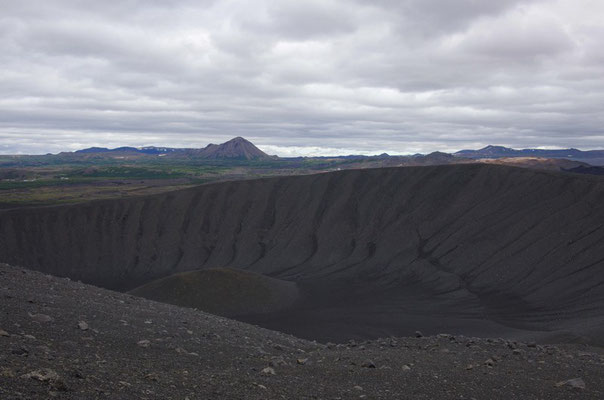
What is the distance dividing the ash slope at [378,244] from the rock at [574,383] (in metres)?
15.9

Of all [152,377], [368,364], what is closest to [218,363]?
[152,377]

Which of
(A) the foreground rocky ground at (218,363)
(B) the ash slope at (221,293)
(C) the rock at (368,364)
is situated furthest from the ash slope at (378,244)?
(C) the rock at (368,364)

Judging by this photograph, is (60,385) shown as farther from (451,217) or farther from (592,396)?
(451,217)

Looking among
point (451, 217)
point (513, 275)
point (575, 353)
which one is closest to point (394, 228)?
point (451, 217)

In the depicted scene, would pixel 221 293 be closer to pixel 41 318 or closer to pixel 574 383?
pixel 41 318

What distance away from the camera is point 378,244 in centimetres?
6525

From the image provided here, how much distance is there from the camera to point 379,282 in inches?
2114

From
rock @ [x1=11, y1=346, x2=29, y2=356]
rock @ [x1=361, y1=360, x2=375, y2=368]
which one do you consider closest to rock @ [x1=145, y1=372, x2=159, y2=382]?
rock @ [x1=11, y1=346, x2=29, y2=356]

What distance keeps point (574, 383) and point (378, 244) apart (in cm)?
5243

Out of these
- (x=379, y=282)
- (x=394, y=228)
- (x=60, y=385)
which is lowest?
(x=379, y=282)

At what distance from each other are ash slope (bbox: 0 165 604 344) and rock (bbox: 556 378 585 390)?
15879mm

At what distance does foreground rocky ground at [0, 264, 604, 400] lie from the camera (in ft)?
31.3

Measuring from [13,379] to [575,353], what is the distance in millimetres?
17883

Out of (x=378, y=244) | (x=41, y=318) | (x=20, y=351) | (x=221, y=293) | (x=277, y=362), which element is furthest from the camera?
(x=378, y=244)
